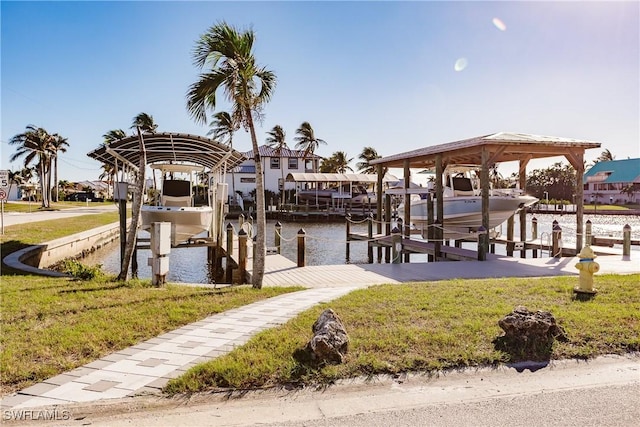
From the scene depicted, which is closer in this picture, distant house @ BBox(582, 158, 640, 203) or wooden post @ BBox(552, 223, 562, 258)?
wooden post @ BBox(552, 223, 562, 258)

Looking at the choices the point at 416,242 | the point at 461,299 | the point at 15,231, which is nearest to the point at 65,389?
the point at 461,299

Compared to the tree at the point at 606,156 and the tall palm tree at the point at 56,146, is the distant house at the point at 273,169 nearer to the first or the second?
the tall palm tree at the point at 56,146

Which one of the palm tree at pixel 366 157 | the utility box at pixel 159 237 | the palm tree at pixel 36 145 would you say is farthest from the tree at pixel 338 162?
the utility box at pixel 159 237

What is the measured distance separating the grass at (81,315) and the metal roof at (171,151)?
4.51 m

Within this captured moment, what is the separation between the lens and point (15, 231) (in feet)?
61.4

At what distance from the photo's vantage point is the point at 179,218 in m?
15.6

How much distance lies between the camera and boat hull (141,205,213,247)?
51.1 feet

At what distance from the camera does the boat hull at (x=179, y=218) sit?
15586mm

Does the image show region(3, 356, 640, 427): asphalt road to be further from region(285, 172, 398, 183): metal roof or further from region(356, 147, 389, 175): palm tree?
region(356, 147, 389, 175): palm tree

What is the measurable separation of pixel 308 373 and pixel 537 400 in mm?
2198

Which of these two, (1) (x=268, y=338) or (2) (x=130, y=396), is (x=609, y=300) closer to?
(1) (x=268, y=338)

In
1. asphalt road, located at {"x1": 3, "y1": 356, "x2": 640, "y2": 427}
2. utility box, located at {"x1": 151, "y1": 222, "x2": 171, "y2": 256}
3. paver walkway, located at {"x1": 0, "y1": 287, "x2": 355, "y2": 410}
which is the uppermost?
utility box, located at {"x1": 151, "y1": 222, "x2": 171, "y2": 256}

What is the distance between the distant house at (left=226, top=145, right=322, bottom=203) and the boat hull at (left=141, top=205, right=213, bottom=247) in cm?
4690

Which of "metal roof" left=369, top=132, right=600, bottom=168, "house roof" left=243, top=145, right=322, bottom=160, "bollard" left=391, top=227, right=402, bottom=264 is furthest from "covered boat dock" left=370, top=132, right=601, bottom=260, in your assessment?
"house roof" left=243, top=145, right=322, bottom=160
